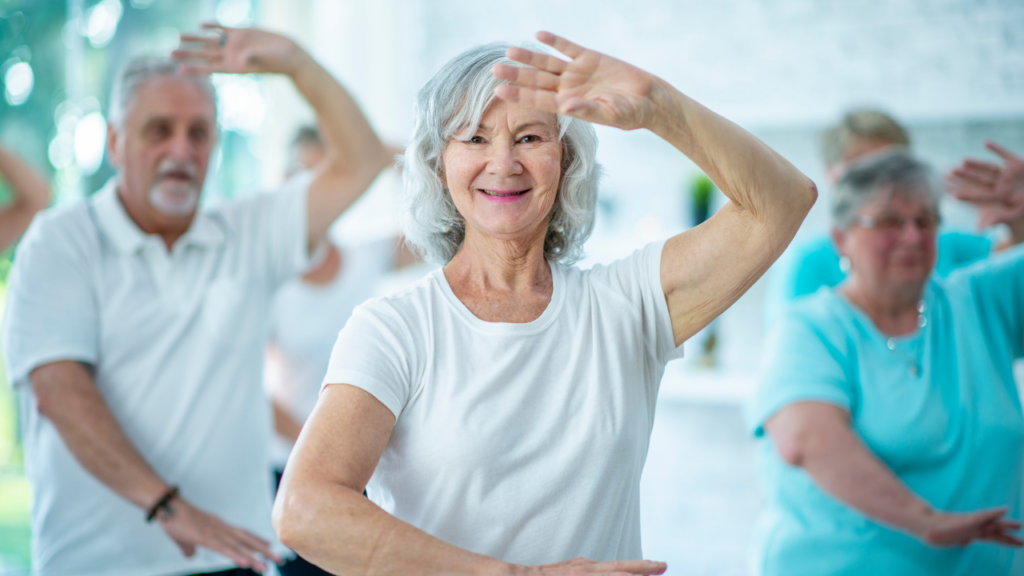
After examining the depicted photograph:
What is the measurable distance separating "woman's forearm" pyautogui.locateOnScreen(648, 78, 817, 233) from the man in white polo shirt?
1.08m

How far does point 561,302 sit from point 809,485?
3.22 ft

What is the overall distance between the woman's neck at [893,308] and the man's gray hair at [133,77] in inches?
66.1

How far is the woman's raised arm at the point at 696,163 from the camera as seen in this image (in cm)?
100

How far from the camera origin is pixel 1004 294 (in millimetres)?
1904

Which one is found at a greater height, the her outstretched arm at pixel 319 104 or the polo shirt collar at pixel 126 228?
the her outstretched arm at pixel 319 104

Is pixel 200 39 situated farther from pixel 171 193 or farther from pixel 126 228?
pixel 126 228

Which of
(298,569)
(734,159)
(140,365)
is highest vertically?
(734,159)

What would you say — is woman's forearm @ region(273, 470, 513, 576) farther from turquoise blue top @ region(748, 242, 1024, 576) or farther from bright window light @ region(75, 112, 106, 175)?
bright window light @ region(75, 112, 106, 175)

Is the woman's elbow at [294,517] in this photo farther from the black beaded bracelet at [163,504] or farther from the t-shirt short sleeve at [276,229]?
the t-shirt short sleeve at [276,229]

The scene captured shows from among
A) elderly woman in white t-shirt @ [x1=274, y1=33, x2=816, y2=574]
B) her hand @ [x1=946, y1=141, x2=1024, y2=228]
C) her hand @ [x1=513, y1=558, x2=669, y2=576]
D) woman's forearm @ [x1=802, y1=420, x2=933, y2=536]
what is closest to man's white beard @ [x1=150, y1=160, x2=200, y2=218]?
elderly woman in white t-shirt @ [x1=274, y1=33, x2=816, y2=574]

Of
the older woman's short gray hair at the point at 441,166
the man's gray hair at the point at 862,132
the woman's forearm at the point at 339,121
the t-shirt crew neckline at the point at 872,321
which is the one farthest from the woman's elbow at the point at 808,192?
the man's gray hair at the point at 862,132

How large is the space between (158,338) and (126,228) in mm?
266

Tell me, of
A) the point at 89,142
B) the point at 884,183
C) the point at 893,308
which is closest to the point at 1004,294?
the point at 893,308

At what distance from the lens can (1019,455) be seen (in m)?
1.78
